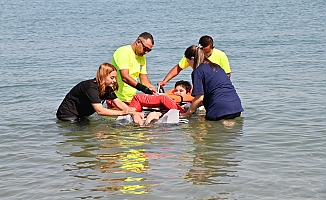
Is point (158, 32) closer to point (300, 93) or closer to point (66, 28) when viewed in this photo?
point (66, 28)

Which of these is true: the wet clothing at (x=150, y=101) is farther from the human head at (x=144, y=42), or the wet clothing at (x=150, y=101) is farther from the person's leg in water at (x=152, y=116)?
the human head at (x=144, y=42)

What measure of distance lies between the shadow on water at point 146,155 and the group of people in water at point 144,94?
0.25m

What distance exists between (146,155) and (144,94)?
1.90 metres

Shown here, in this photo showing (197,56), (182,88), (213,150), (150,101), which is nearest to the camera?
(213,150)

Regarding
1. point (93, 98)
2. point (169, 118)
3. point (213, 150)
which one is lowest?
point (213, 150)

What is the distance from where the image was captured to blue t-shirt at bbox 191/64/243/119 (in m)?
8.16

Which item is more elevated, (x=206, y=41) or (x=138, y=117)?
(x=206, y=41)

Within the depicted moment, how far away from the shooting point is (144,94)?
29.0 ft

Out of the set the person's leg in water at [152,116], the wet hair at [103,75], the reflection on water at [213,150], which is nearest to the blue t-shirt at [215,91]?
the reflection on water at [213,150]

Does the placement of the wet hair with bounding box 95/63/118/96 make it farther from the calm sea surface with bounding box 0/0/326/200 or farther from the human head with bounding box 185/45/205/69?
the human head with bounding box 185/45/205/69

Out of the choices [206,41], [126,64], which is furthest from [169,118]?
[206,41]

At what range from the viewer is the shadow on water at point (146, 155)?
5953 millimetres

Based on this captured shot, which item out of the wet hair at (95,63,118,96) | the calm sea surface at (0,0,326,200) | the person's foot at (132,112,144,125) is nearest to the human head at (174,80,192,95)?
the calm sea surface at (0,0,326,200)

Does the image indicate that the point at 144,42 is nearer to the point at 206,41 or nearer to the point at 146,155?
the point at 206,41
